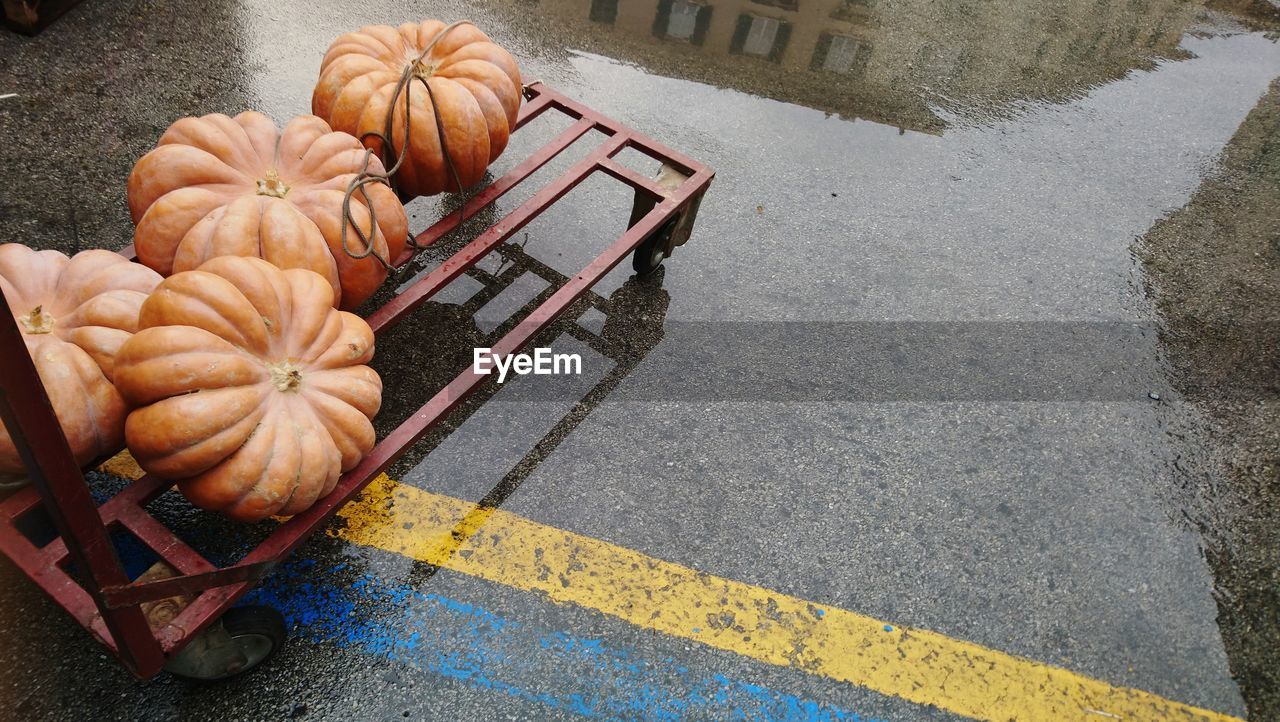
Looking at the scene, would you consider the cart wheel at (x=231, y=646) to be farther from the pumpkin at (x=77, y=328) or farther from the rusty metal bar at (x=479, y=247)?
the rusty metal bar at (x=479, y=247)

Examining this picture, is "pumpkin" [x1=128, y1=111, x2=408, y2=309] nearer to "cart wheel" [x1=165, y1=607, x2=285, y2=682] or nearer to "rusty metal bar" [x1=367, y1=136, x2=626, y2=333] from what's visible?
"rusty metal bar" [x1=367, y1=136, x2=626, y2=333]

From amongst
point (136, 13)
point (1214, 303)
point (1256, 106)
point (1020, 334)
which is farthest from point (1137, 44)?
point (136, 13)

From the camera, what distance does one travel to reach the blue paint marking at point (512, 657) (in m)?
2.67

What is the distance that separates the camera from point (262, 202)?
2.75 m

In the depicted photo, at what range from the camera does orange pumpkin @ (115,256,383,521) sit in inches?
88.0

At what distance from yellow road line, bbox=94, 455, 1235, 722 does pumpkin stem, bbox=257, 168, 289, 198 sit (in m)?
1.07

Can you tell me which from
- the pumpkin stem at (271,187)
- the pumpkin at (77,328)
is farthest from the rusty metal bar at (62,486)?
the pumpkin stem at (271,187)

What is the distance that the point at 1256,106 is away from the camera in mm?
5582

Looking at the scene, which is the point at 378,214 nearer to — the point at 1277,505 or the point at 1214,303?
the point at 1277,505

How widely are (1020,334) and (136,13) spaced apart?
5006mm

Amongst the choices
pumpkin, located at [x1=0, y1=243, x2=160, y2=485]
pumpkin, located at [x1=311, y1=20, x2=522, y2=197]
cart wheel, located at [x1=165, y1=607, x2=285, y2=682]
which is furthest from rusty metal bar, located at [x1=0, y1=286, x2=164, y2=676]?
pumpkin, located at [x1=311, y1=20, x2=522, y2=197]

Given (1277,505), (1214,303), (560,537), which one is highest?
(1214,303)

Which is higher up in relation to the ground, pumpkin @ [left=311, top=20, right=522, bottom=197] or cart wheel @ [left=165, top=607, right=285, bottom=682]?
pumpkin @ [left=311, top=20, right=522, bottom=197]

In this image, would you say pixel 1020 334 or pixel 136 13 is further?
pixel 136 13
